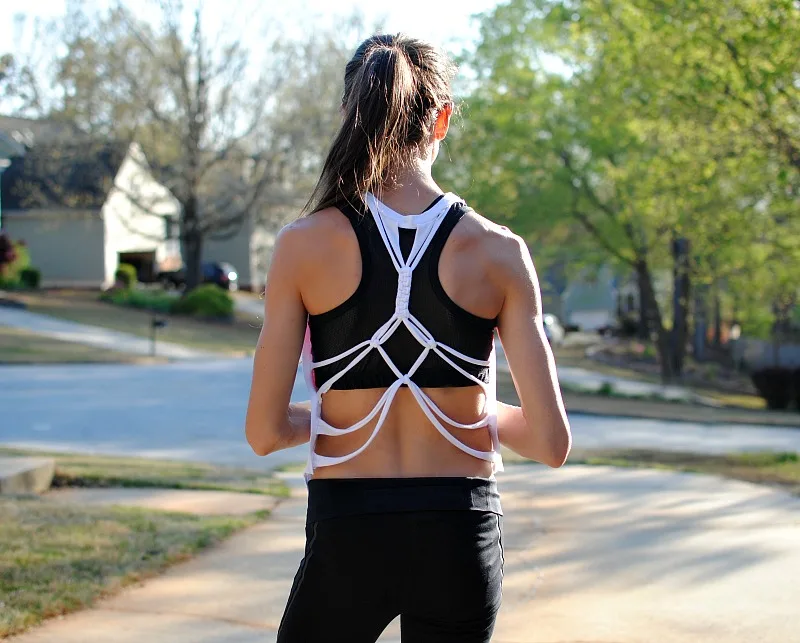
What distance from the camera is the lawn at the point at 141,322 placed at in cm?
3291

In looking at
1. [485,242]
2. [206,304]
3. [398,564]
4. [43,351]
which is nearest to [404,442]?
[398,564]

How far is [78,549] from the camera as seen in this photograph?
5.52 metres

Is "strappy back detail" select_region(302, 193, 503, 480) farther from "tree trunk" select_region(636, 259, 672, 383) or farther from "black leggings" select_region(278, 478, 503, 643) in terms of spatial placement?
"tree trunk" select_region(636, 259, 672, 383)

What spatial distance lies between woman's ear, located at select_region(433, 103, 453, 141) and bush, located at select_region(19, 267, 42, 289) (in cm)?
4127

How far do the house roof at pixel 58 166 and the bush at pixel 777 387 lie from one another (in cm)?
2361

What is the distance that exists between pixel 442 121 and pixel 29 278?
41485 millimetres

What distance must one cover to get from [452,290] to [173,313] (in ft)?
125

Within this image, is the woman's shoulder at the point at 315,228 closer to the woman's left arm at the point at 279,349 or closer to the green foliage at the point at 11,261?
the woman's left arm at the point at 279,349

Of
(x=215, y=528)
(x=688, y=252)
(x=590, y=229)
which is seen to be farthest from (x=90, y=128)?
(x=215, y=528)

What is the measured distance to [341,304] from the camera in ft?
7.20

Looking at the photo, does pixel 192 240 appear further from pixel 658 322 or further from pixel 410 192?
pixel 410 192

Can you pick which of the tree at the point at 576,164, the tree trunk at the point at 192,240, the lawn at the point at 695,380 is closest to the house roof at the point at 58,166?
the tree trunk at the point at 192,240

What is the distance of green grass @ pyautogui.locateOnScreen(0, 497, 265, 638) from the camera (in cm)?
469

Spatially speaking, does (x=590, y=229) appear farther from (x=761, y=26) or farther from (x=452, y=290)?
(x=452, y=290)
